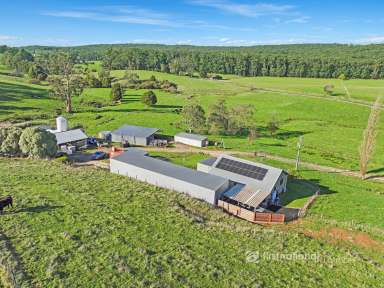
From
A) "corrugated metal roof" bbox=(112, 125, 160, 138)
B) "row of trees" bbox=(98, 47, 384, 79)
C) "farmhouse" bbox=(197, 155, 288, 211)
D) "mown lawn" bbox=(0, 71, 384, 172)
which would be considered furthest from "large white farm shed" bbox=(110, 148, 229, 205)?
"row of trees" bbox=(98, 47, 384, 79)

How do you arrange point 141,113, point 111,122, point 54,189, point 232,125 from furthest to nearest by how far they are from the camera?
1. point 141,113
2. point 111,122
3. point 232,125
4. point 54,189

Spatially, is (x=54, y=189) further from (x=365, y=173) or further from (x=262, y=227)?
(x=365, y=173)

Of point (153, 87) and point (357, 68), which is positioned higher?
point (357, 68)

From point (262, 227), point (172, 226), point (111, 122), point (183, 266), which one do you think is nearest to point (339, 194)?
point (262, 227)

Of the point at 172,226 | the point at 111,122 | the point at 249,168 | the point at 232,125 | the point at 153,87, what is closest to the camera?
the point at 172,226

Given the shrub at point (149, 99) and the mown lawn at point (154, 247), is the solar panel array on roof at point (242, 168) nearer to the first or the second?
the mown lawn at point (154, 247)

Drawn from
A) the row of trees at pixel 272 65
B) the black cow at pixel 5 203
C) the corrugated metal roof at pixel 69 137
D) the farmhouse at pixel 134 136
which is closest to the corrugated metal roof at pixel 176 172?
the black cow at pixel 5 203
